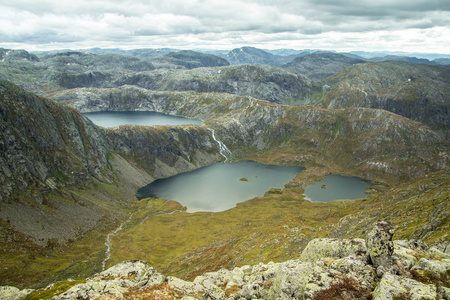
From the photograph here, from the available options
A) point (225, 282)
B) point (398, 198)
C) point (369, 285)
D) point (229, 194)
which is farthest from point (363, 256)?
point (229, 194)

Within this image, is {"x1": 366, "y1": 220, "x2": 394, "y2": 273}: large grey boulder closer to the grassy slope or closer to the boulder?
the boulder

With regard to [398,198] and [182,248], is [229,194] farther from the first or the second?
[398,198]

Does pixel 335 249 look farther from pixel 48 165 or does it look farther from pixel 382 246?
pixel 48 165

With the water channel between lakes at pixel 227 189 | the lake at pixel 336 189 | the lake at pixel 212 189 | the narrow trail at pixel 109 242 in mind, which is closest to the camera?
the narrow trail at pixel 109 242

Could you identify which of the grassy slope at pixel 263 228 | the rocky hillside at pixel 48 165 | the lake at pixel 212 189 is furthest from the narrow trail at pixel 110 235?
the lake at pixel 212 189

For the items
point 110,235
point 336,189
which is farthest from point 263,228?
point 336,189

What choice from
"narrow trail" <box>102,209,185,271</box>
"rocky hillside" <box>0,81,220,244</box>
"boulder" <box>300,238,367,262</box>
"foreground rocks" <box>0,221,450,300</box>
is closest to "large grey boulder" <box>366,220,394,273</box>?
"foreground rocks" <box>0,221,450,300</box>

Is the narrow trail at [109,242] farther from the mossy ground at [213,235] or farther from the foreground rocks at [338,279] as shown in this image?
the foreground rocks at [338,279]

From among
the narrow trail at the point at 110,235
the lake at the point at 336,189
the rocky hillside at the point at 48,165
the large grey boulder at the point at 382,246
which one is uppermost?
the large grey boulder at the point at 382,246
